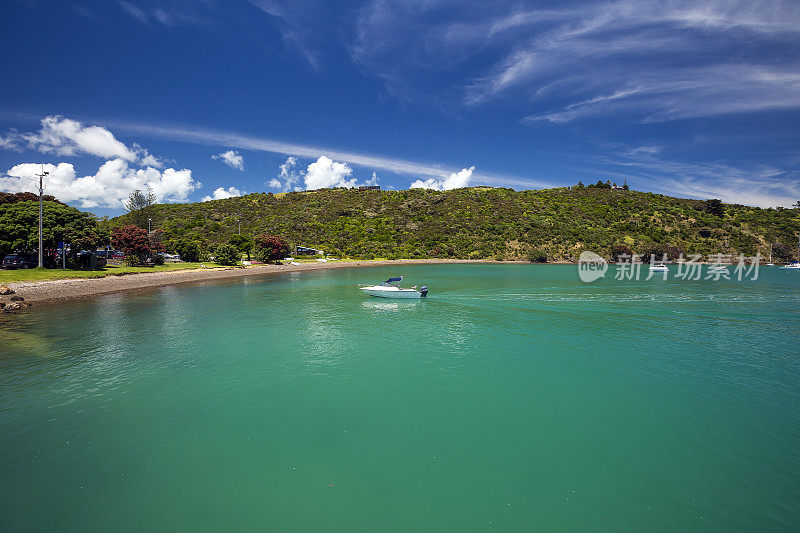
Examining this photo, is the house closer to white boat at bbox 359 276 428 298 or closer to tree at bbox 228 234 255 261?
tree at bbox 228 234 255 261

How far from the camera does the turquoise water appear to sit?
26.7 feet

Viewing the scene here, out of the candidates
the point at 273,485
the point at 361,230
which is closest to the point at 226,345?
the point at 273,485

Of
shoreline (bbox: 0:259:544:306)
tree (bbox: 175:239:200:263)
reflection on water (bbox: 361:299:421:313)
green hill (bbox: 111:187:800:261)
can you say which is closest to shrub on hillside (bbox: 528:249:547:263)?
green hill (bbox: 111:187:800:261)

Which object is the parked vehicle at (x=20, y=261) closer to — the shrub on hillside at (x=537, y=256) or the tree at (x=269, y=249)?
the tree at (x=269, y=249)

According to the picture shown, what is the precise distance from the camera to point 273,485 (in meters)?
8.85

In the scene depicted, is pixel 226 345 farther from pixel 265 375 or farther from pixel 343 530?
pixel 343 530

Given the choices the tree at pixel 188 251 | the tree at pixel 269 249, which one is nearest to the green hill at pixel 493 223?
the tree at pixel 188 251

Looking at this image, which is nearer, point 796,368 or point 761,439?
point 761,439

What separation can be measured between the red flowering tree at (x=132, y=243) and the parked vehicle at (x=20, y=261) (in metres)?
9.04

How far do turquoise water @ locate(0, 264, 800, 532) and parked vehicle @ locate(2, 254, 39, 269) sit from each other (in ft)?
87.7

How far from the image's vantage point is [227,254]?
66.6 meters

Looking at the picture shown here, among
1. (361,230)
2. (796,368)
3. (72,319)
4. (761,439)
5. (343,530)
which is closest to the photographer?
(343,530)

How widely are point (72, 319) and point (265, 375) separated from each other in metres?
19.8

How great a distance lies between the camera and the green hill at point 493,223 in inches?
3981
